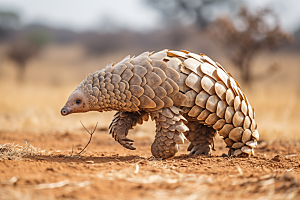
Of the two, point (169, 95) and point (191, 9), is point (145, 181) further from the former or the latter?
point (191, 9)

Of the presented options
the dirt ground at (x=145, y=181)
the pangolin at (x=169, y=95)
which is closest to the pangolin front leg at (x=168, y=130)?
the pangolin at (x=169, y=95)

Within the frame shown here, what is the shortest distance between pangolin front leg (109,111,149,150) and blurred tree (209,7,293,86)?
25.1 feet

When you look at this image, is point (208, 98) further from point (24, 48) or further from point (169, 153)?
point (24, 48)

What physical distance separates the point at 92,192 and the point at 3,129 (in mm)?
5061

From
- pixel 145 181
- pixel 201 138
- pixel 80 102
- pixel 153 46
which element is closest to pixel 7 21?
pixel 153 46

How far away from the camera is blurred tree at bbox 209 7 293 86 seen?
1019cm

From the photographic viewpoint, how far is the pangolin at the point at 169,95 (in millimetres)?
3117

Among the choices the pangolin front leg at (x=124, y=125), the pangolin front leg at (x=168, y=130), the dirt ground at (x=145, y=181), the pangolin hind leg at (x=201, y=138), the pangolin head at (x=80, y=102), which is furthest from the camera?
the pangolin hind leg at (x=201, y=138)

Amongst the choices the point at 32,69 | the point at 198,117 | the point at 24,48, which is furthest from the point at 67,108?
the point at 32,69

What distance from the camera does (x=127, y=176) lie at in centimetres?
237

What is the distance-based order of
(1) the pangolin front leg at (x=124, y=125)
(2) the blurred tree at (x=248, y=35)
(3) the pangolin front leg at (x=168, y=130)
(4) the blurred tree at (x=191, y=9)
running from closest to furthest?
(3) the pangolin front leg at (x=168, y=130)
(1) the pangolin front leg at (x=124, y=125)
(2) the blurred tree at (x=248, y=35)
(4) the blurred tree at (x=191, y=9)

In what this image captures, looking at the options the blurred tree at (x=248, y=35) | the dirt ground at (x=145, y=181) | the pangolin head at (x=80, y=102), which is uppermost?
the blurred tree at (x=248, y=35)

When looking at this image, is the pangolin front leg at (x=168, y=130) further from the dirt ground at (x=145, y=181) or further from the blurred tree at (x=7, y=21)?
the blurred tree at (x=7, y=21)

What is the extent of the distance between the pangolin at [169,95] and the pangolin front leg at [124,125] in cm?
1
